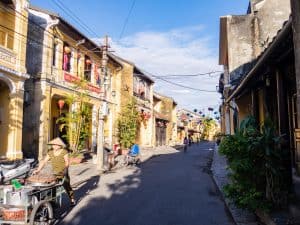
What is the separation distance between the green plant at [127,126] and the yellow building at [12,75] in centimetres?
1161

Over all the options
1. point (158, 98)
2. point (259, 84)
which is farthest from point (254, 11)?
point (158, 98)

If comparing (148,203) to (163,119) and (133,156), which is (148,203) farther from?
(163,119)

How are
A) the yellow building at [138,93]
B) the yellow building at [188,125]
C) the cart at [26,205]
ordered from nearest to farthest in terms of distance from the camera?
the cart at [26,205] → the yellow building at [138,93] → the yellow building at [188,125]

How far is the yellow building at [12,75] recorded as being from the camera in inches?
583

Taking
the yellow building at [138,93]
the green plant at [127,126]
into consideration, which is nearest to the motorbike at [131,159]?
the green plant at [127,126]

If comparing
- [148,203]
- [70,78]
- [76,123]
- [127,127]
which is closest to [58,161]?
[148,203]

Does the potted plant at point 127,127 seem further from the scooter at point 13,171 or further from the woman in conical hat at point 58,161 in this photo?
the scooter at point 13,171

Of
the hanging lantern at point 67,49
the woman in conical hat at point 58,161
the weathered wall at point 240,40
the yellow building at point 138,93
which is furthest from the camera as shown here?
the yellow building at point 138,93

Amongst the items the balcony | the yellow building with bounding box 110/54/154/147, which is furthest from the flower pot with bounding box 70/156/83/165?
the yellow building with bounding box 110/54/154/147

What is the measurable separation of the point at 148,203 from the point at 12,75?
9588 mm

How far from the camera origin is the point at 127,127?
87.4ft

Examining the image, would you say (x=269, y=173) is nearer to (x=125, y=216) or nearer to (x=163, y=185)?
(x=125, y=216)

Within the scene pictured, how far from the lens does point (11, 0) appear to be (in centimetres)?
1477

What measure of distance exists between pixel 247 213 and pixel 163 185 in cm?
465
